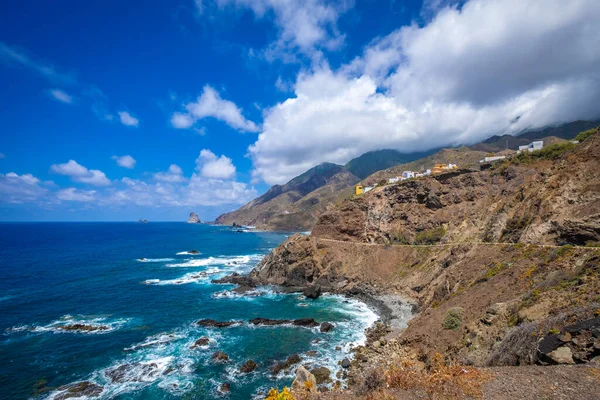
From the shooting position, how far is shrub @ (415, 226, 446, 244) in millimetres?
53450

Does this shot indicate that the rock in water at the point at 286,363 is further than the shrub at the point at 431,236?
No

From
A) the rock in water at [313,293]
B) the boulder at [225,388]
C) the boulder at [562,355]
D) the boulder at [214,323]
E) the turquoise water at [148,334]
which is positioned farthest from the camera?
the rock in water at [313,293]

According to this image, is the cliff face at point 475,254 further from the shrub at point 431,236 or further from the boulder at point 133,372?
the boulder at point 133,372

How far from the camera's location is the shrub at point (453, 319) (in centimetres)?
2394

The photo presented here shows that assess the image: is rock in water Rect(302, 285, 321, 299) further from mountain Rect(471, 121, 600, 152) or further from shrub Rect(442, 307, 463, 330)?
mountain Rect(471, 121, 600, 152)

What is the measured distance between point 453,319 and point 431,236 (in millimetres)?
32650

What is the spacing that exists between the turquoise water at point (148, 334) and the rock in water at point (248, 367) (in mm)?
485

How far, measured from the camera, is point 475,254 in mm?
36062

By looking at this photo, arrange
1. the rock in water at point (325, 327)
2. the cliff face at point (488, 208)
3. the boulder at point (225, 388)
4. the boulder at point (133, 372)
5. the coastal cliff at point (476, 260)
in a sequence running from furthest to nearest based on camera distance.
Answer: the rock in water at point (325, 327), the cliff face at point (488, 208), the boulder at point (133, 372), the boulder at point (225, 388), the coastal cliff at point (476, 260)

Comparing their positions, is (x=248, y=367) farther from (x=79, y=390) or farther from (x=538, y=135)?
(x=538, y=135)

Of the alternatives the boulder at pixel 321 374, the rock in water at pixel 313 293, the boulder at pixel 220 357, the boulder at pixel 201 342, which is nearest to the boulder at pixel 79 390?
the boulder at pixel 201 342

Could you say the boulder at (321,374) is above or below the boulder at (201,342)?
below

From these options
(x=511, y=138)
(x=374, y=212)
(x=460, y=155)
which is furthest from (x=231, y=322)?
(x=511, y=138)

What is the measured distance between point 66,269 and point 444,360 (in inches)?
3240
